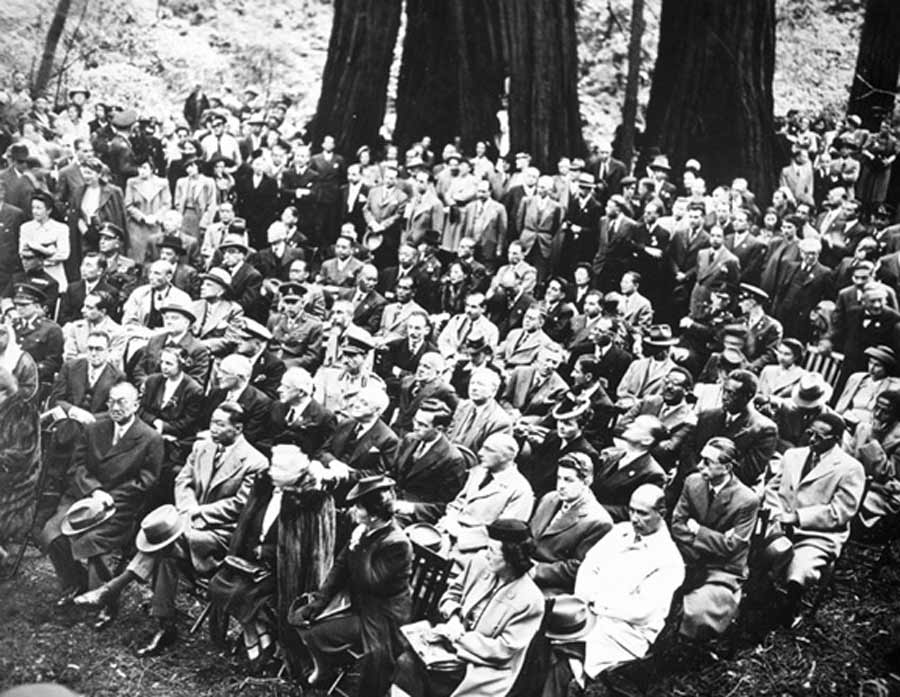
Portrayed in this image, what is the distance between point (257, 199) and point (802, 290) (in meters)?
4.39

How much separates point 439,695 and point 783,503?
190 cm

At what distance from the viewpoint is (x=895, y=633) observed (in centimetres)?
411

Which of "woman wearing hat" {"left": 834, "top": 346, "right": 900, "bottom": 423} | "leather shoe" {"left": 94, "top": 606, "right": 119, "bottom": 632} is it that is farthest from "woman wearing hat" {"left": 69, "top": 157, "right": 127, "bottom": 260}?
"woman wearing hat" {"left": 834, "top": 346, "right": 900, "bottom": 423}

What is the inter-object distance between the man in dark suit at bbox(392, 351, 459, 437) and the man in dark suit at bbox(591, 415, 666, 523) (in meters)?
1.00

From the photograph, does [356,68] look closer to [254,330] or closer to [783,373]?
[254,330]

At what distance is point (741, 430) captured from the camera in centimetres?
482

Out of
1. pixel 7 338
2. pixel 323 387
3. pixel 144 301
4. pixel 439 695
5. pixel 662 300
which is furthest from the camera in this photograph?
pixel 662 300

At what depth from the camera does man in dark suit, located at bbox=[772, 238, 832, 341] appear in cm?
627

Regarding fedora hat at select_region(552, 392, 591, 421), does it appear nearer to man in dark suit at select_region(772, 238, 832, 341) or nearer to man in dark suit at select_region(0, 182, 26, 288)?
man in dark suit at select_region(772, 238, 832, 341)

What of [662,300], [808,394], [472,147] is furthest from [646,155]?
[808,394]

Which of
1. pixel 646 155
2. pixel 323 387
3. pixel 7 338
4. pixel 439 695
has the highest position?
pixel 646 155

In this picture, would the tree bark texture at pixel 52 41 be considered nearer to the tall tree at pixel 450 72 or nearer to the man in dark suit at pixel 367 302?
the man in dark suit at pixel 367 302

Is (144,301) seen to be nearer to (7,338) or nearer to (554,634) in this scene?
(7,338)

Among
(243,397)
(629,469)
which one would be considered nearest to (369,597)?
(629,469)
